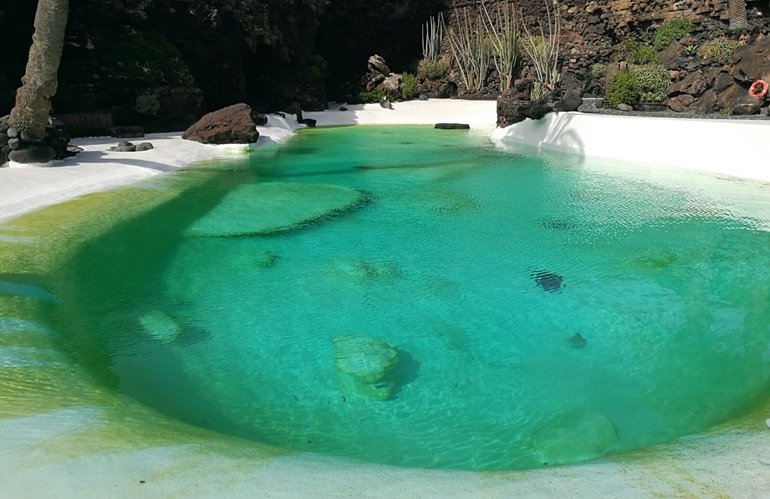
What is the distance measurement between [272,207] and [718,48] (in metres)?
15.9

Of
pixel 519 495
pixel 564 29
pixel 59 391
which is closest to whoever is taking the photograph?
pixel 519 495

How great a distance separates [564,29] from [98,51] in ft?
66.4

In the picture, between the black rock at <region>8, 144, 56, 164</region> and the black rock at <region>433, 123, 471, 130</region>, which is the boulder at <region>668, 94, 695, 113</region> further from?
the black rock at <region>8, 144, 56, 164</region>

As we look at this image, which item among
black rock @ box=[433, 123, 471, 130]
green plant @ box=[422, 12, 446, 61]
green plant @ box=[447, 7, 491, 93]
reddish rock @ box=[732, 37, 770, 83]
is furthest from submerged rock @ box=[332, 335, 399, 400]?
green plant @ box=[422, 12, 446, 61]

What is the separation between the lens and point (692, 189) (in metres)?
10.9

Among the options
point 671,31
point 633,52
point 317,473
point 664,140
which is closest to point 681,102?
point 664,140

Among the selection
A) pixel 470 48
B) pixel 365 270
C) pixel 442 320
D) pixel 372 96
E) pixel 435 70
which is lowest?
pixel 442 320

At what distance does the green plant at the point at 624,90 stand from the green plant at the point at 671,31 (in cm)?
357

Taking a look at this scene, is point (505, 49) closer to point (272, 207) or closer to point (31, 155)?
point (272, 207)

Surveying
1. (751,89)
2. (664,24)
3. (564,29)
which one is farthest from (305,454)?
(564,29)

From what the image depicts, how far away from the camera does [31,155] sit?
38.6 ft

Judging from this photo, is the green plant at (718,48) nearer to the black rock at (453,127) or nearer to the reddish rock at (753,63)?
the reddish rock at (753,63)

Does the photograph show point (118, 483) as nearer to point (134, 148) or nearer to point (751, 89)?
point (134, 148)

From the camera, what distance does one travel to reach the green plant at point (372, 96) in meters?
30.6
